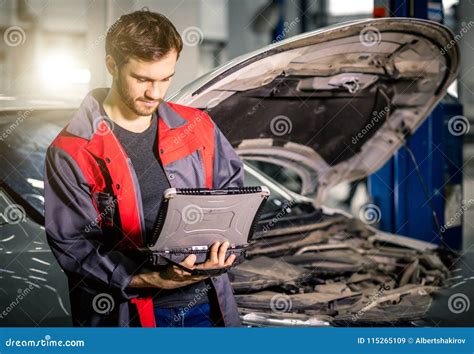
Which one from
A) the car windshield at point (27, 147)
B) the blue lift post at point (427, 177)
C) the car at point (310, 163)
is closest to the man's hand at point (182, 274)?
the car at point (310, 163)

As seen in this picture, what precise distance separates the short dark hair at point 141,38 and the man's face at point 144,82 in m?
0.03

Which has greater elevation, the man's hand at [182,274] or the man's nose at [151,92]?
the man's nose at [151,92]

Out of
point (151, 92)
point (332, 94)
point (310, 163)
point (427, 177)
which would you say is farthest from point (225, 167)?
point (427, 177)

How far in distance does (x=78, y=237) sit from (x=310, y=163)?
5.55ft

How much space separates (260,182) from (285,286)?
79cm

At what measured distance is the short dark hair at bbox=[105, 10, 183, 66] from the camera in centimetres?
257

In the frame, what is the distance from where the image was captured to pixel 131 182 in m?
2.48

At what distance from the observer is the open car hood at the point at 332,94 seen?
2.66 metres

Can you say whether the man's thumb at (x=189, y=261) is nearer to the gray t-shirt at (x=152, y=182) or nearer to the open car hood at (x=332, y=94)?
the gray t-shirt at (x=152, y=182)

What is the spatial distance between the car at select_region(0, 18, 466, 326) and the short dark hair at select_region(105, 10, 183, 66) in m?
0.20

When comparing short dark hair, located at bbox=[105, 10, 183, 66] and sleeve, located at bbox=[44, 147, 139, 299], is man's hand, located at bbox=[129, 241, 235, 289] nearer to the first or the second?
sleeve, located at bbox=[44, 147, 139, 299]

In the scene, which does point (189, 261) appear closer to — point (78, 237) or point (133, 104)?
point (78, 237)

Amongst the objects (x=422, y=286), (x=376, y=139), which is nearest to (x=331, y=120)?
(x=376, y=139)

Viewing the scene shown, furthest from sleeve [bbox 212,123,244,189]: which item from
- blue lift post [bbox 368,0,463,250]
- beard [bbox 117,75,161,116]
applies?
A: blue lift post [bbox 368,0,463,250]
